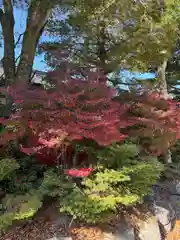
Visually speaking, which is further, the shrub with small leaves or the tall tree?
the tall tree

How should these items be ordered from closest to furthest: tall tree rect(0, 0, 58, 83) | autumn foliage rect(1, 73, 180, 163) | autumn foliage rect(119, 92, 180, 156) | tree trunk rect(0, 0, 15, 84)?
autumn foliage rect(1, 73, 180, 163), autumn foliage rect(119, 92, 180, 156), tall tree rect(0, 0, 58, 83), tree trunk rect(0, 0, 15, 84)

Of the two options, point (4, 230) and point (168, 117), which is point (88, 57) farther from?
point (4, 230)

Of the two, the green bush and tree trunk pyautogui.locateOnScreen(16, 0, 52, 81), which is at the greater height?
tree trunk pyautogui.locateOnScreen(16, 0, 52, 81)

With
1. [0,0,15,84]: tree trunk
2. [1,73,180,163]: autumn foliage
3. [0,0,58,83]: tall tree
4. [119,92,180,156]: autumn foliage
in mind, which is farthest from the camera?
[0,0,15,84]: tree trunk

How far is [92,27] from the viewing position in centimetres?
716

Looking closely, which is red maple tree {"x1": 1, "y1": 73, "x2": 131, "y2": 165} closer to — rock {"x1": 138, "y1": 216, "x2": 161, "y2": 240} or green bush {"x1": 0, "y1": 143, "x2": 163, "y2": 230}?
green bush {"x1": 0, "y1": 143, "x2": 163, "y2": 230}

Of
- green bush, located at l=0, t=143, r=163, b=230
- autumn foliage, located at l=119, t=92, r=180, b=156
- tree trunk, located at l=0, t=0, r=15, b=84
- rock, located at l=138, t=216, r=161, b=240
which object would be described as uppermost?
tree trunk, located at l=0, t=0, r=15, b=84

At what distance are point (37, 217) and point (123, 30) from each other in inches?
167

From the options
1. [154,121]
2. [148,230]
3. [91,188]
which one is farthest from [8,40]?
[148,230]

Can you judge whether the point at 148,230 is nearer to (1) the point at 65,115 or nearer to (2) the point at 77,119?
(2) the point at 77,119

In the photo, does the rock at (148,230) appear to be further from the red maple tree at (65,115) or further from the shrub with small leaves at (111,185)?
the red maple tree at (65,115)

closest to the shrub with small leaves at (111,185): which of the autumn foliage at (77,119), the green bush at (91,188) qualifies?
the green bush at (91,188)

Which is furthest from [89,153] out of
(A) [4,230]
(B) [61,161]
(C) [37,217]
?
(A) [4,230]

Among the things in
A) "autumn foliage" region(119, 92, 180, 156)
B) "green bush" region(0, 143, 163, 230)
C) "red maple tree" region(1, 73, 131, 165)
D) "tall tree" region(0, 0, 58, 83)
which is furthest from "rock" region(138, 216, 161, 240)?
"tall tree" region(0, 0, 58, 83)
